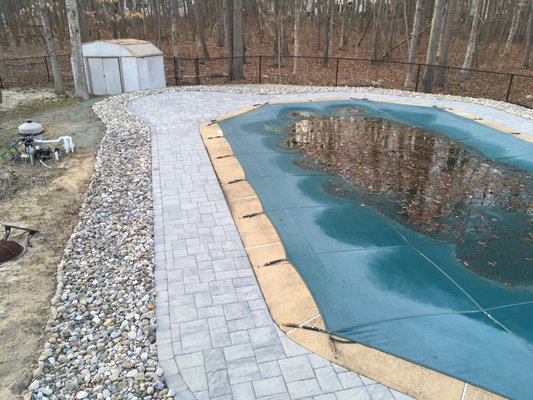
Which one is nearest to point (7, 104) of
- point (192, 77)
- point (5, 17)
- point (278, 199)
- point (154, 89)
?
point (154, 89)

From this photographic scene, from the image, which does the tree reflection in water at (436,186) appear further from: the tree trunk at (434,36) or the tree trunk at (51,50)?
the tree trunk at (51,50)

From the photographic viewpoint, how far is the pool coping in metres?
3.40

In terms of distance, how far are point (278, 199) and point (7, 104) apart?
34.2ft

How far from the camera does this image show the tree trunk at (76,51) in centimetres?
1230

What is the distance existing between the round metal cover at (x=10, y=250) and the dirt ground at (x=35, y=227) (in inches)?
2.9

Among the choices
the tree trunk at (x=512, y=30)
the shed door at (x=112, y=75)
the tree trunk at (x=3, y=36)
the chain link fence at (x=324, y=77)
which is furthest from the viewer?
the tree trunk at (x=3, y=36)

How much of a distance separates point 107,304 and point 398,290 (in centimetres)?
305

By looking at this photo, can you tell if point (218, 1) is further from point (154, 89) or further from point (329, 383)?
point (329, 383)

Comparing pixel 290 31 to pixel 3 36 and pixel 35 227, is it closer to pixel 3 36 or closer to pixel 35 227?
pixel 3 36

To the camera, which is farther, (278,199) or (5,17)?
Result: (5,17)

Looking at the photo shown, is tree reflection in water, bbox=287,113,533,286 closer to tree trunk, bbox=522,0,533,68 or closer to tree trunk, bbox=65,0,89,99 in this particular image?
tree trunk, bbox=65,0,89,99

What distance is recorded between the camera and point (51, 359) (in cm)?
362

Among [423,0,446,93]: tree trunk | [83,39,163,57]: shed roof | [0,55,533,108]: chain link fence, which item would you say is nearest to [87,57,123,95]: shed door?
[83,39,163,57]: shed roof

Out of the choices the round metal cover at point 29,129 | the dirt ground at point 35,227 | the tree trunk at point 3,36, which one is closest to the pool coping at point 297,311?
the dirt ground at point 35,227
